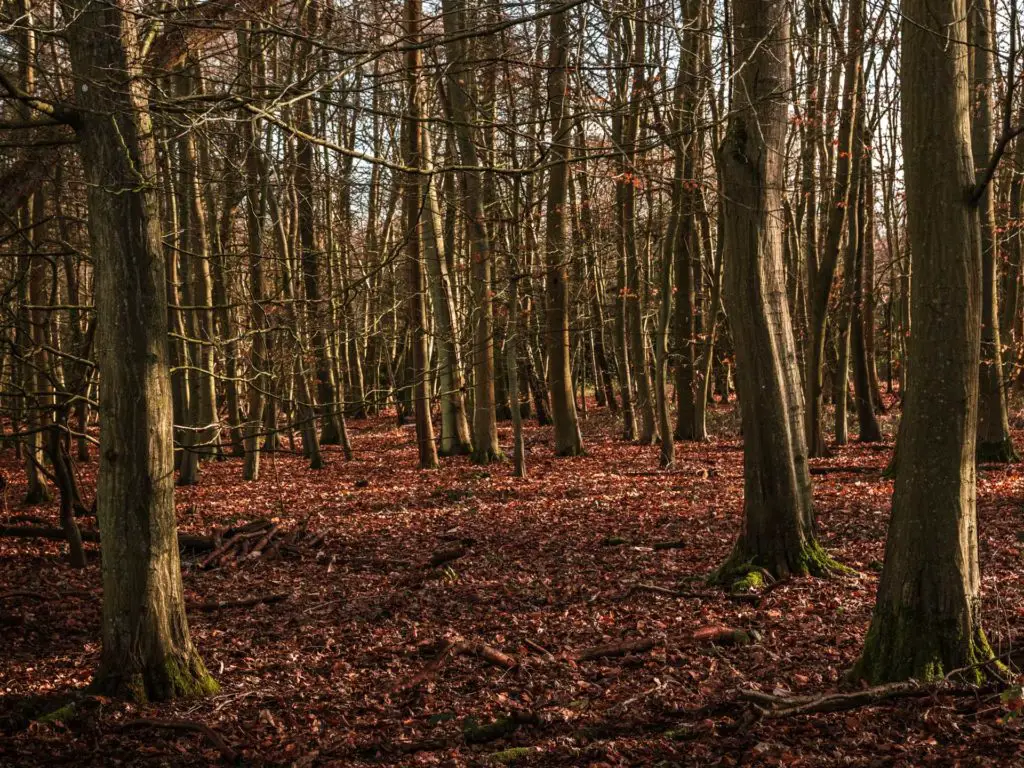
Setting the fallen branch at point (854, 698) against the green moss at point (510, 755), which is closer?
the fallen branch at point (854, 698)

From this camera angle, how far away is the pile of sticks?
33.6 feet

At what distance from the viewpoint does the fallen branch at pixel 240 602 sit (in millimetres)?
8469

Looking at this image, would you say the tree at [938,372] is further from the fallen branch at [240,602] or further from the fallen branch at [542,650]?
the fallen branch at [240,602]

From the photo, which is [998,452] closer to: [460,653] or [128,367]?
[460,653]

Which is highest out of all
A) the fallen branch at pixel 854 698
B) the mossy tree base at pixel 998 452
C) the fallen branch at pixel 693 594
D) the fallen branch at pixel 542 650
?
the mossy tree base at pixel 998 452

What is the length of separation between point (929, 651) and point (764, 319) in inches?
140

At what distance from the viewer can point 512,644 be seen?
699 cm

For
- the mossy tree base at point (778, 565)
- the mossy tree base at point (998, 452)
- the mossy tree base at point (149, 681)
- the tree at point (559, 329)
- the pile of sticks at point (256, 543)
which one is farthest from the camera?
the tree at point (559, 329)

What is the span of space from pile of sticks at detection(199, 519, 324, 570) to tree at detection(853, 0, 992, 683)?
7481mm

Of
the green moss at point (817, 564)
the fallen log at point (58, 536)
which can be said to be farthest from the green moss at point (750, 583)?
the fallen log at point (58, 536)

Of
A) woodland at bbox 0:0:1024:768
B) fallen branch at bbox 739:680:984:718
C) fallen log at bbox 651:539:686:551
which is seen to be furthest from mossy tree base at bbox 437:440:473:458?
fallen branch at bbox 739:680:984:718

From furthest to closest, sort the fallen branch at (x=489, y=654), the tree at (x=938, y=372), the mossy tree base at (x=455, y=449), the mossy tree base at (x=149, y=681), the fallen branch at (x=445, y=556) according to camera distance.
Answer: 1. the mossy tree base at (x=455, y=449)
2. the fallen branch at (x=445, y=556)
3. the fallen branch at (x=489, y=654)
4. the mossy tree base at (x=149, y=681)
5. the tree at (x=938, y=372)

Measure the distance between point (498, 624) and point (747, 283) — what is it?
12.1 ft

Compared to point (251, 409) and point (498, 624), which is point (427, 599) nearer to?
point (498, 624)
